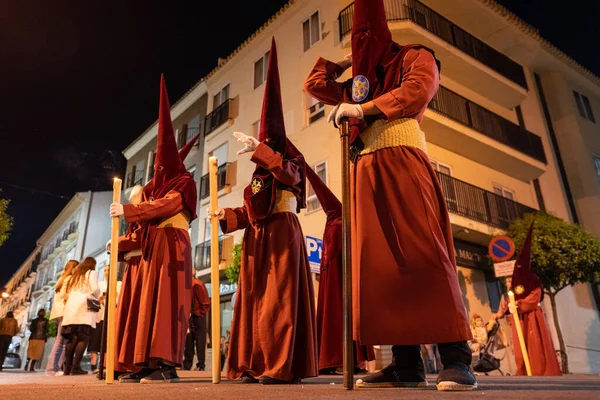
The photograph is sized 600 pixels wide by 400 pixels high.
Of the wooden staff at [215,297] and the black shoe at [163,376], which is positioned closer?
the wooden staff at [215,297]

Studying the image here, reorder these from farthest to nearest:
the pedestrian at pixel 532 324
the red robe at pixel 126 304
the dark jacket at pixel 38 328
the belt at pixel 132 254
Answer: the dark jacket at pixel 38 328 → the pedestrian at pixel 532 324 → the belt at pixel 132 254 → the red robe at pixel 126 304

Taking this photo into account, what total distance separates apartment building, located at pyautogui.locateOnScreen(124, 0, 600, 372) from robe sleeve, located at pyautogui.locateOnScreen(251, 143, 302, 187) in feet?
30.7

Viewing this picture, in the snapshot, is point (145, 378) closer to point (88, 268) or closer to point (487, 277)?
point (88, 268)

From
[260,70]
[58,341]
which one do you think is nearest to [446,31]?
[260,70]

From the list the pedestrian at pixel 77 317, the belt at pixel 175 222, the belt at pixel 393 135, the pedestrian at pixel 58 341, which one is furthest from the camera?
the pedestrian at pixel 58 341

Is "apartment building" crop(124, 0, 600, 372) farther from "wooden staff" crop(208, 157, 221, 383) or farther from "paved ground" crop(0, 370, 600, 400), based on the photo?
"paved ground" crop(0, 370, 600, 400)

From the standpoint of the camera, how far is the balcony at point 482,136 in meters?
14.9

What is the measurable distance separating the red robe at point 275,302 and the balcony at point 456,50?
11.5 meters

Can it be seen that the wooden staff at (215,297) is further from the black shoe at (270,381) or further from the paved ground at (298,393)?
the paved ground at (298,393)

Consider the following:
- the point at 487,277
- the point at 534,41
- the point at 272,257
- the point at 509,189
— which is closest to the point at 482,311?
the point at 487,277

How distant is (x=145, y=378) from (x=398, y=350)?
2.25m

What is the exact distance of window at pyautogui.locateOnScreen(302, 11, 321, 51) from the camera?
640 inches

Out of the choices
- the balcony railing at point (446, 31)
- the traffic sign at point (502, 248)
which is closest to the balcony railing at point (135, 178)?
the balcony railing at point (446, 31)

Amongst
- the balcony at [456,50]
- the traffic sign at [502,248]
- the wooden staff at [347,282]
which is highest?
the balcony at [456,50]
